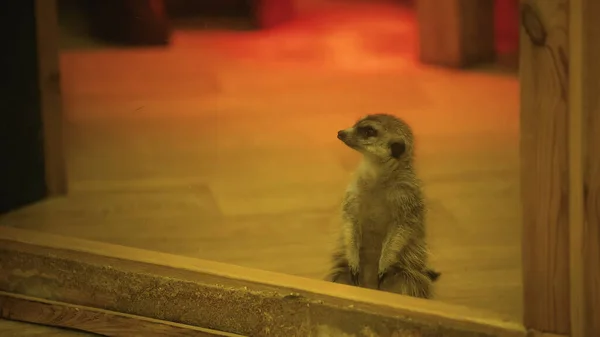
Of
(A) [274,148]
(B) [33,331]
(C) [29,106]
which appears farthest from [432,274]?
(C) [29,106]

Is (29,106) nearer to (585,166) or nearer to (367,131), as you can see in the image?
(367,131)

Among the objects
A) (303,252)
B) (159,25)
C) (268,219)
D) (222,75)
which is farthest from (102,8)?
(303,252)

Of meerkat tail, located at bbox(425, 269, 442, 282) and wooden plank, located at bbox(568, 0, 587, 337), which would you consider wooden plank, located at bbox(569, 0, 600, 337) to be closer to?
wooden plank, located at bbox(568, 0, 587, 337)

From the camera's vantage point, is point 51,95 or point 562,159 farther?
point 51,95

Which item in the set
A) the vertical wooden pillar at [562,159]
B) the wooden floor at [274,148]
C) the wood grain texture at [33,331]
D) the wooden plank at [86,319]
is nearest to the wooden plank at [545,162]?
the vertical wooden pillar at [562,159]

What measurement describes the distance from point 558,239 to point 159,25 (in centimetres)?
216

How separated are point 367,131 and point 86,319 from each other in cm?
64

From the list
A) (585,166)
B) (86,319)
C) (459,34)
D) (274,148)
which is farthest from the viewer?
(459,34)

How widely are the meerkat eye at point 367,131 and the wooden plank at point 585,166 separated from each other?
473 mm

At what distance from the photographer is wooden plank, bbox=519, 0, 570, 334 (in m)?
1.58

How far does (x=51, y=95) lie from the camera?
8.66ft

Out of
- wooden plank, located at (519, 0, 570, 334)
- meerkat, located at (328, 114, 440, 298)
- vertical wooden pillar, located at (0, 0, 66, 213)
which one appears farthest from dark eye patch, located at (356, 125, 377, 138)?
vertical wooden pillar, located at (0, 0, 66, 213)

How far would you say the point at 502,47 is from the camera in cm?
363

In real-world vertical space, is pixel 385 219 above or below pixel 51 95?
below
